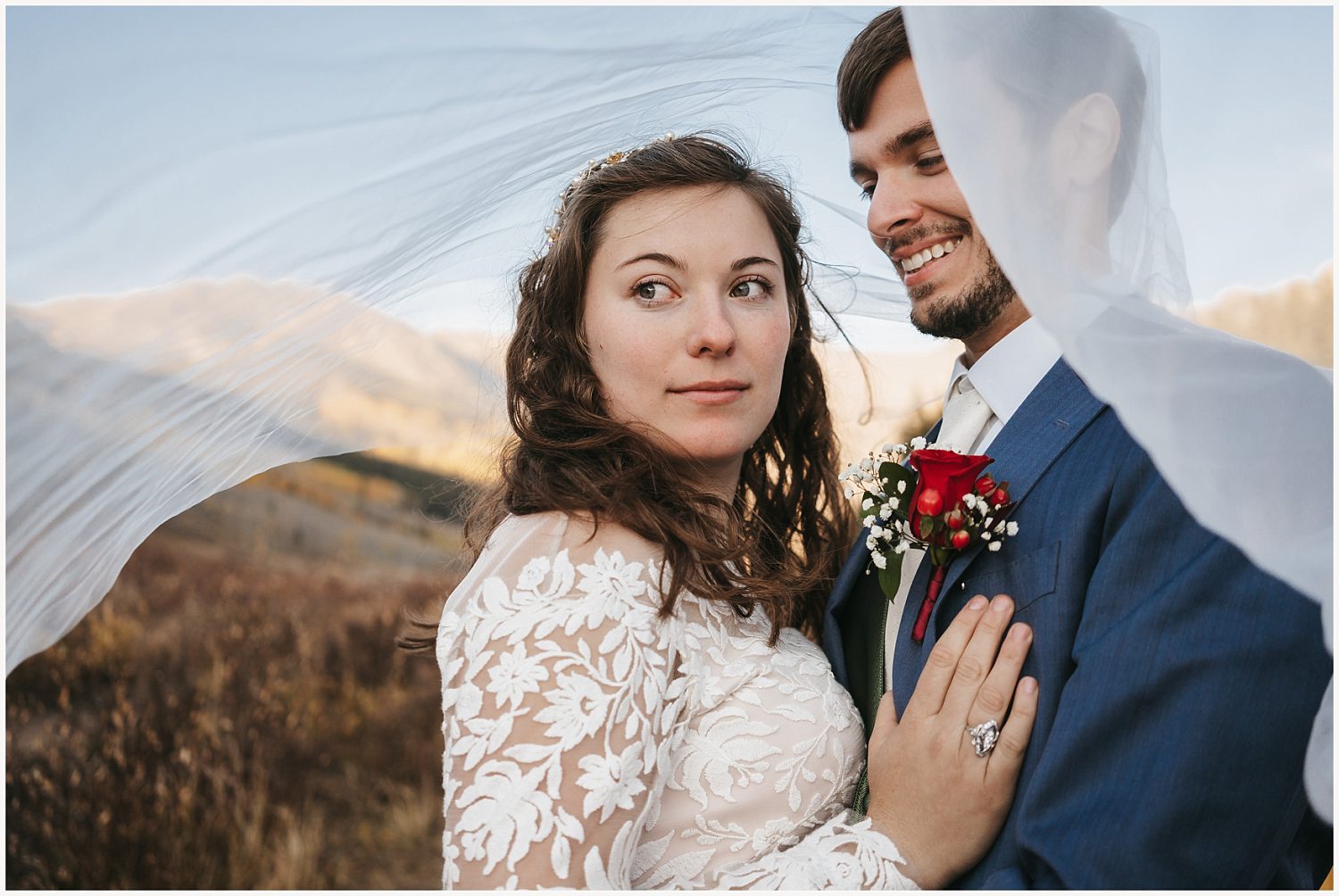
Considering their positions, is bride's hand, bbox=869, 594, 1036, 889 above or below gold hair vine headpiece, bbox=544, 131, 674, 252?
below

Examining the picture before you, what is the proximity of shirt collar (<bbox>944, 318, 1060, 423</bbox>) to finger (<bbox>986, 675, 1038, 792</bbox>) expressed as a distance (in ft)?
2.35

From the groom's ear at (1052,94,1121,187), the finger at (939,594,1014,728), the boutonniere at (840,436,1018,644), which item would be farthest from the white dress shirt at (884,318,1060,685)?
the groom's ear at (1052,94,1121,187)

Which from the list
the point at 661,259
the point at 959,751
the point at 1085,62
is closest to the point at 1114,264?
the point at 1085,62

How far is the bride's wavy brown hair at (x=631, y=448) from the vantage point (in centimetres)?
244

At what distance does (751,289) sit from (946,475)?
0.84 meters

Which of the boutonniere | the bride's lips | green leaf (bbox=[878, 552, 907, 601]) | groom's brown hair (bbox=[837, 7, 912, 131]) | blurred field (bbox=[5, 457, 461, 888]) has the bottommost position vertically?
blurred field (bbox=[5, 457, 461, 888])

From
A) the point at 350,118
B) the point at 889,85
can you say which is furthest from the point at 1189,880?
the point at 350,118

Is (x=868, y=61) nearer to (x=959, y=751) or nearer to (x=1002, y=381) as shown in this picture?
(x=1002, y=381)

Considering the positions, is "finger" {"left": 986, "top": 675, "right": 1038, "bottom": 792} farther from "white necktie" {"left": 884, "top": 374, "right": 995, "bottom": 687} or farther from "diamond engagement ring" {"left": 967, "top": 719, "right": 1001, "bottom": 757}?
"white necktie" {"left": 884, "top": 374, "right": 995, "bottom": 687}

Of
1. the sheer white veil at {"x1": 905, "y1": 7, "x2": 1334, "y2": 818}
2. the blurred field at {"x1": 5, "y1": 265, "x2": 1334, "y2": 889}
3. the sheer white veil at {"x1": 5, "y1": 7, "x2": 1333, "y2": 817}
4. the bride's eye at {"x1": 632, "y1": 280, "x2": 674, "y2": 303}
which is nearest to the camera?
the sheer white veil at {"x1": 905, "y1": 7, "x2": 1334, "y2": 818}

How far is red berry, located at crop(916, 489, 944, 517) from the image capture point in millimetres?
2205

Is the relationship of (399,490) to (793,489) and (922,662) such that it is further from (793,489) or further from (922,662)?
(922,662)

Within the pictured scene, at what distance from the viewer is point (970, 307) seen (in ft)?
9.14

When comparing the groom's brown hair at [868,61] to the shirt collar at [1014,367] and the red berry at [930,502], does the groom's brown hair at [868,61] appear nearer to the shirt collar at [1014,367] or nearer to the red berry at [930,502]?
the shirt collar at [1014,367]
